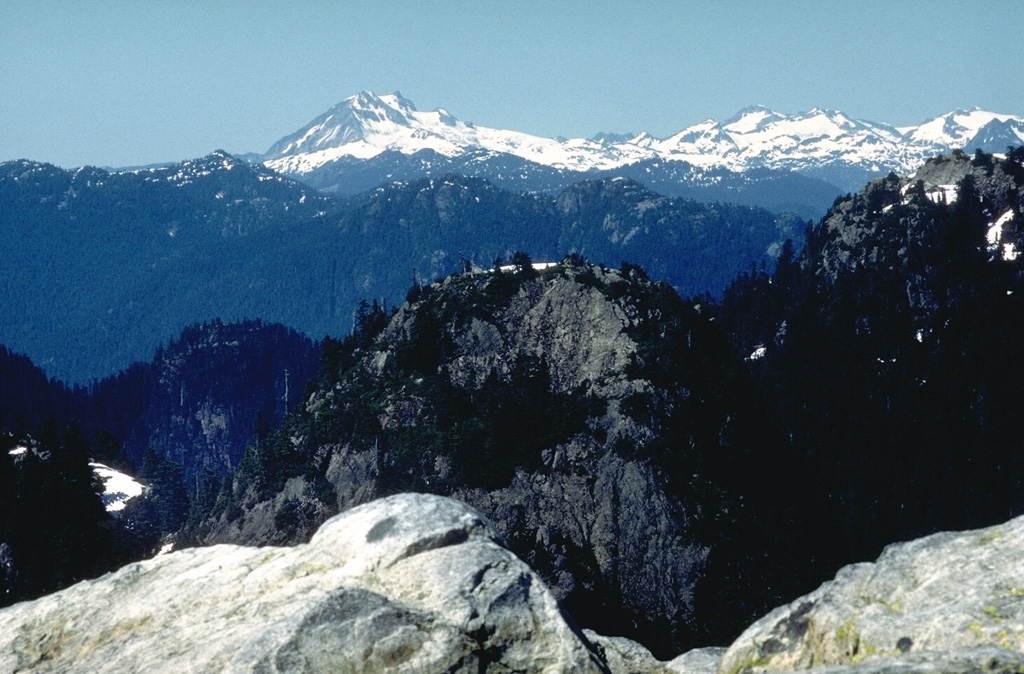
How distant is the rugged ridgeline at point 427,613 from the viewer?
1545cm

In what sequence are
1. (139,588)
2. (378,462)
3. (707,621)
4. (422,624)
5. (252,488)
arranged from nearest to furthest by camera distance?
(422,624) → (139,588) → (707,621) → (378,462) → (252,488)

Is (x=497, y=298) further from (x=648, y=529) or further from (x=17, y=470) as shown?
(x=17, y=470)

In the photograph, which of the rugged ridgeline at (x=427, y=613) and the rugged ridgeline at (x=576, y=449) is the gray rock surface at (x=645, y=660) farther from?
the rugged ridgeline at (x=576, y=449)

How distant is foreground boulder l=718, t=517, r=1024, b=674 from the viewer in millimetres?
13664

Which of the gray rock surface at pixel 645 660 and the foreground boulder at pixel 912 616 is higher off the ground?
the foreground boulder at pixel 912 616

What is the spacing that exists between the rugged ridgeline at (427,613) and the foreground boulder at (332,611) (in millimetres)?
29

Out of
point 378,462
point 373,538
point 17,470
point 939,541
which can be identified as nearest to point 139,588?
point 373,538

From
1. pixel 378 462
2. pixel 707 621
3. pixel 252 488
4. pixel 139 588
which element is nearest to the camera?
pixel 139 588

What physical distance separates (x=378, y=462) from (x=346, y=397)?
1903cm

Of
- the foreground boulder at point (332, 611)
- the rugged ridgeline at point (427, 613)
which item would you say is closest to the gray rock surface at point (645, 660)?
the rugged ridgeline at point (427, 613)

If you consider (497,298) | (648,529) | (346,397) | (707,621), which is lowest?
(707,621)

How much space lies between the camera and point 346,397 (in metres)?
158

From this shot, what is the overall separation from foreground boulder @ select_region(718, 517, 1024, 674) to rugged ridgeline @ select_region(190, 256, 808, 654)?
4140 inches

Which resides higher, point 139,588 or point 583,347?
point 139,588
